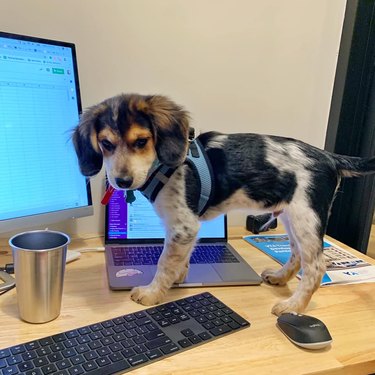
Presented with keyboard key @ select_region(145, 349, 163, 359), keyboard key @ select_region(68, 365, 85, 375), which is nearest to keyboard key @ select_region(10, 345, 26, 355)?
keyboard key @ select_region(68, 365, 85, 375)

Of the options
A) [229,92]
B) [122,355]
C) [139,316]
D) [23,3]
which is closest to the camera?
[122,355]

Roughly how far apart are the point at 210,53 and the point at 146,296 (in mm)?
854

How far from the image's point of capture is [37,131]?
41.3 inches

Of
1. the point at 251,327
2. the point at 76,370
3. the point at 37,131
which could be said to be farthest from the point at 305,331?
the point at 37,131

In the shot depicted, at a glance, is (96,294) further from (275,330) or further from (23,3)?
(23,3)

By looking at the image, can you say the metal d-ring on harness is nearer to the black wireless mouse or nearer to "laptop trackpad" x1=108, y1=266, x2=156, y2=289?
"laptop trackpad" x1=108, y1=266, x2=156, y2=289

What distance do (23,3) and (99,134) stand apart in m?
0.53

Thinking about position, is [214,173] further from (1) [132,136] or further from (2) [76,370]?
(2) [76,370]

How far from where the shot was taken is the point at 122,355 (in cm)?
70

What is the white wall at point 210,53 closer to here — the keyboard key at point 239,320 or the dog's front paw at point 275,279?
the dog's front paw at point 275,279

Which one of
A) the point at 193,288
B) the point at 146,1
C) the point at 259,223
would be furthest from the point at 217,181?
the point at 146,1

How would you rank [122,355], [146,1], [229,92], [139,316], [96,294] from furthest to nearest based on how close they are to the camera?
Answer: [229,92] → [146,1] → [96,294] → [139,316] → [122,355]

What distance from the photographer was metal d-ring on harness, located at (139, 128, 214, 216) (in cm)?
95

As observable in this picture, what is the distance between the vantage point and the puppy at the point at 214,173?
893mm
